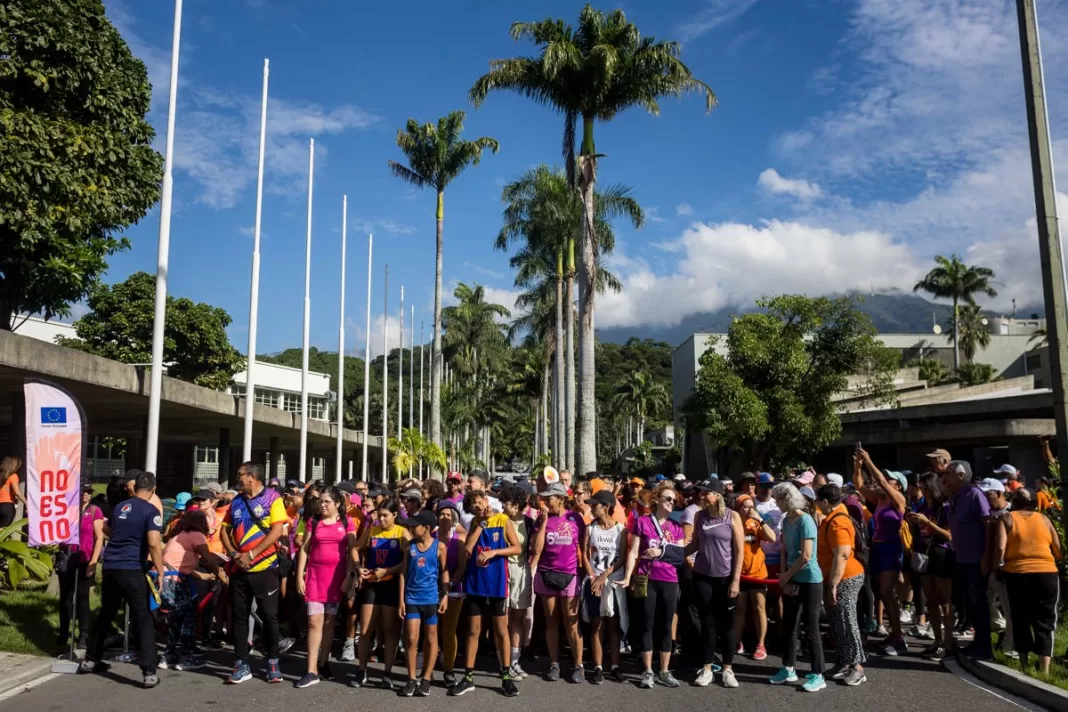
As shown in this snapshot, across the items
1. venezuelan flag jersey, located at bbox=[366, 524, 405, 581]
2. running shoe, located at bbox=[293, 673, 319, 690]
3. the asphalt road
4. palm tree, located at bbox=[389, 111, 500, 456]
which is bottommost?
the asphalt road

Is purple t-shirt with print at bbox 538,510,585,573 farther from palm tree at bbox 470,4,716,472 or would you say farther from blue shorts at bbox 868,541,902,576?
palm tree at bbox 470,4,716,472

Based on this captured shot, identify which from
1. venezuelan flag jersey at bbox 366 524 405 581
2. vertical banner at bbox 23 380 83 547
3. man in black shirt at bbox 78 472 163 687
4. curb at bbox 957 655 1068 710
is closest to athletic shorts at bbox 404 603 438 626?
venezuelan flag jersey at bbox 366 524 405 581

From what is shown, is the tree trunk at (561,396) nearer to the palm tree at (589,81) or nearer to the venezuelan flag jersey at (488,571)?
the palm tree at (589,81)

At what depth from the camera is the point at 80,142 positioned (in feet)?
62.0

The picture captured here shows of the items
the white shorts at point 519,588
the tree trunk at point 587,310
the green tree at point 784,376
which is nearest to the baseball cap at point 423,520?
the white shorts at point 519,588

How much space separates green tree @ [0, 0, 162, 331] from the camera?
58.5 feet

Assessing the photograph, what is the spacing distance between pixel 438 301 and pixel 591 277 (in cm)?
1328

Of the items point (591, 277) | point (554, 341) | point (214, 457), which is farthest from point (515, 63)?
point (214, 457)

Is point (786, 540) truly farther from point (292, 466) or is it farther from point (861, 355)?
point (292, 466)

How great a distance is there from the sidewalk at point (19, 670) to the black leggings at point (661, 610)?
5765mm

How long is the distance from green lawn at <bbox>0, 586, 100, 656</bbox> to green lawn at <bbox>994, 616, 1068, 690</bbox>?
31.6 feet

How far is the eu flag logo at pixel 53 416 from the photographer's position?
890 centimetres

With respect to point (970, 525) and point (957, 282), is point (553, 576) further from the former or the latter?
point (957, 282)

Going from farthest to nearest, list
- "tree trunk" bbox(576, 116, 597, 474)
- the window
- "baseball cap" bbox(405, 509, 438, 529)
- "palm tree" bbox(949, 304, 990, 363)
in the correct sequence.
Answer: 1. "palm tree" bbox(949, 304, 990, 363)
2. the window
3. "tree trunk" bbox(576, 116, 597, 474)
4. "baseball cap" bbox(405, 509, 438, 529)
